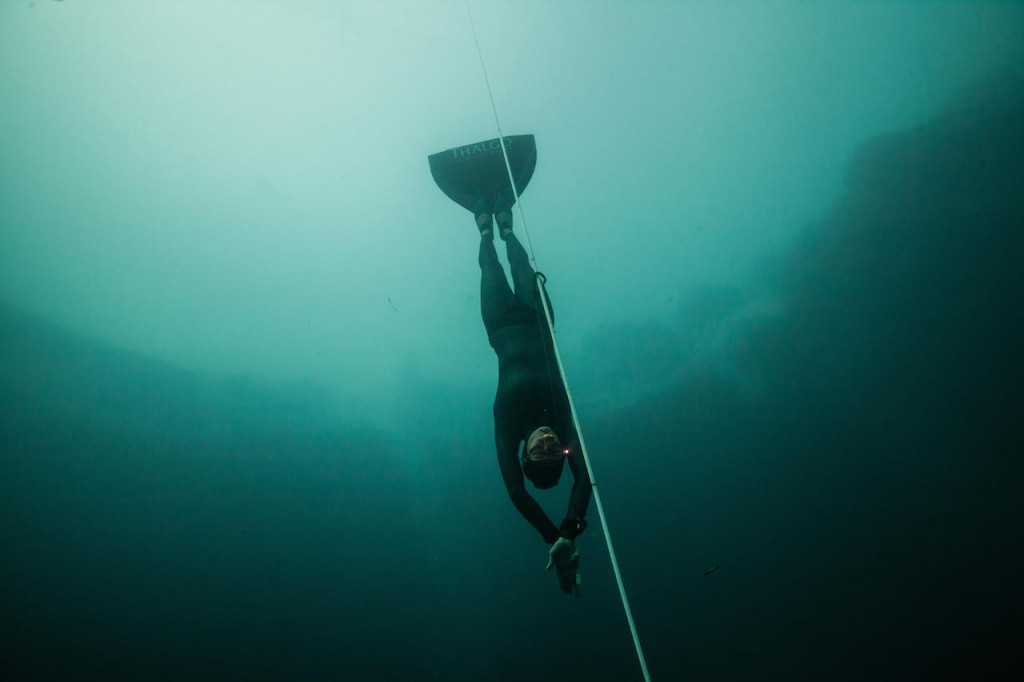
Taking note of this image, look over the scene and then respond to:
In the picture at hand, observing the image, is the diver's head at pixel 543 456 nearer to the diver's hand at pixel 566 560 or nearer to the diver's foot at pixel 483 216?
the diver's hand at pixel 566 560

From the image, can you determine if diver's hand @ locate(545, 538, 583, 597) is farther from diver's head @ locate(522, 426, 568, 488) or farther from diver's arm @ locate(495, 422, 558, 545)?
diver's head @ locate(522, 426, 568, 488)

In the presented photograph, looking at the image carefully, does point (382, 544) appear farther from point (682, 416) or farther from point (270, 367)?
point (682, 416)

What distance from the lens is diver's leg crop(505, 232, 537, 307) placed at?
3818mm

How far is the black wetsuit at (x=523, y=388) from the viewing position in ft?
9.09

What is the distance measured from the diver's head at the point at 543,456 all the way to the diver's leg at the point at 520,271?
4.65ft

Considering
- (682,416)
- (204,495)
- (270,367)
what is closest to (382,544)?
(204,495)

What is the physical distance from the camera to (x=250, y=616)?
64.1 feet

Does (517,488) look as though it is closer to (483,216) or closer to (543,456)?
(543,456)

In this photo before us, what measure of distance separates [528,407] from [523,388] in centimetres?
17

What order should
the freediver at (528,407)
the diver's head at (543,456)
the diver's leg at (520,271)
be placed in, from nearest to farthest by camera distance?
1. the freediver at (528,407)
2. the diver's head at (543,456)
3. the diver's leg at (520,271)

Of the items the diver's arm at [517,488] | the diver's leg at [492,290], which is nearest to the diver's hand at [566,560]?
the diver's arm at [517,488]

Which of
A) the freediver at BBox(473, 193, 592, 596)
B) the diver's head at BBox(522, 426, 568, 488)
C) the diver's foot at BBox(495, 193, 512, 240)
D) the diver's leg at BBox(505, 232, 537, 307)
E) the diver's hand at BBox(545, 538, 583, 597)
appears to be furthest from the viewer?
the diver's foot at BBox(495, 193, 512, 240)

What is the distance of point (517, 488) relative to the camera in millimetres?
2836

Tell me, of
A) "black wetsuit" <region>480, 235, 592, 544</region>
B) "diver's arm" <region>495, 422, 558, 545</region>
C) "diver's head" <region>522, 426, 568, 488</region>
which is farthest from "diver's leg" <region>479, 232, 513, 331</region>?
"diver's head" <region>522, 426, 568, 488</region>
